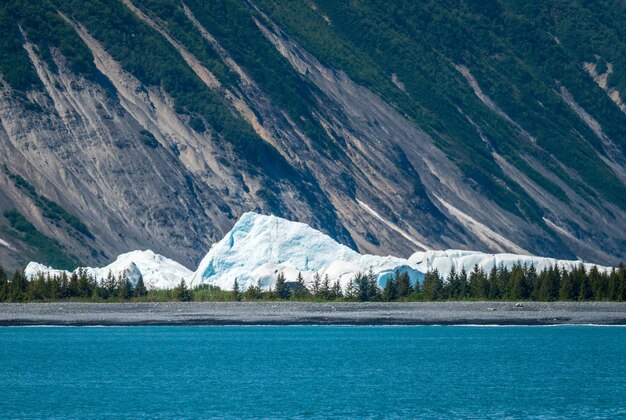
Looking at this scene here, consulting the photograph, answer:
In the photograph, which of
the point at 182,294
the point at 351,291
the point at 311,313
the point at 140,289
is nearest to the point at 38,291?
the point at 140,289

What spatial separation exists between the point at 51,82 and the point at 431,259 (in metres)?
48.5

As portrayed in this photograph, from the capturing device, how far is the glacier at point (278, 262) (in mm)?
84188

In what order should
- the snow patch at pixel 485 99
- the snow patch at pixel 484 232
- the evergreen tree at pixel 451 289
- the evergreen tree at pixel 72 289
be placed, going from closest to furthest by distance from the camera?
the evergreen tree at pixel 451 289, the evergreen tree at pixel 72 289, the snow patch at pixel 484 232, the snow patch at pixel 485 99

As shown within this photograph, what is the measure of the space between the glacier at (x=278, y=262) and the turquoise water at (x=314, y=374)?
10.3m

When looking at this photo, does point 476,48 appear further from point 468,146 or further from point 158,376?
point 158,376

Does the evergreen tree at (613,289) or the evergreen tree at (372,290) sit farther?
the evergreen tree at (372,290)

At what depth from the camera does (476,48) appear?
182375mm

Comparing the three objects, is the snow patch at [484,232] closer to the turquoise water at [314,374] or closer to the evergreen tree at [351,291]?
the evergreen tree at [351,291]

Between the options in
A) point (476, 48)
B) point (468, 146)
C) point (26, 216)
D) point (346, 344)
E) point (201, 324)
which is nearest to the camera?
point (346, 344)

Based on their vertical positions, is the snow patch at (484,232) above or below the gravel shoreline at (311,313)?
above

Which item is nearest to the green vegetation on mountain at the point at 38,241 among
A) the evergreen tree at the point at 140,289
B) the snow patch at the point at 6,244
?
the snow patch at the point at 6,244

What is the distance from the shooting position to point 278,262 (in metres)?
86.1

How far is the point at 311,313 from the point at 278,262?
11635 millimetres

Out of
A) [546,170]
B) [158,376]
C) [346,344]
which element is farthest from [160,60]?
[158,376]
